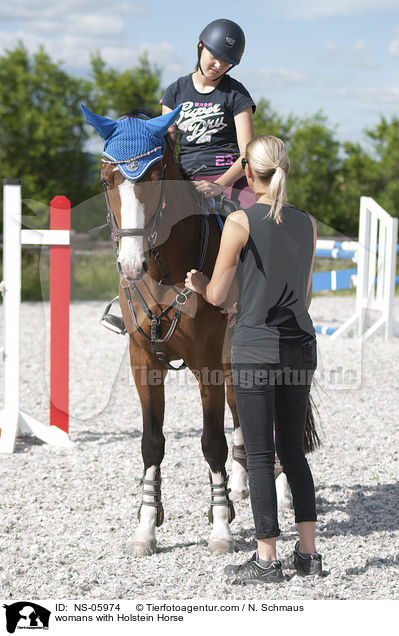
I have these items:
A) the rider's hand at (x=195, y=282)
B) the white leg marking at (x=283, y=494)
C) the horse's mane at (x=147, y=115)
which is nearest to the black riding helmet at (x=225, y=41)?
the horse's mane at (x=147, y=115)

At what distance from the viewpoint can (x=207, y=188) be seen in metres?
3.45

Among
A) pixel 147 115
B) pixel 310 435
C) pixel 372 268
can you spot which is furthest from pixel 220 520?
pixel 372 268

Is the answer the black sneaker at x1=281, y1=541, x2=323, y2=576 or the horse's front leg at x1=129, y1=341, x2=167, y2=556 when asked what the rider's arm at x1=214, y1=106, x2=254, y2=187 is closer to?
the horse's front leg at x1=129, y1=341, x2=167, y2=556

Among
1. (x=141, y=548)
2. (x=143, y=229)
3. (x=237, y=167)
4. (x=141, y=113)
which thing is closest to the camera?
(x=143, y=229)

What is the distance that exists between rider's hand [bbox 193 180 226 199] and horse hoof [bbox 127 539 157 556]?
A: 179 centimetres

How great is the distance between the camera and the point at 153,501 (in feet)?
11.8

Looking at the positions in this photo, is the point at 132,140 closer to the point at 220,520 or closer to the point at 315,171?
the point at 220,520

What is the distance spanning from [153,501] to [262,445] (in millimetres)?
964

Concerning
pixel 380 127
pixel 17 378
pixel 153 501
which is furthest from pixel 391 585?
pixel 380 127

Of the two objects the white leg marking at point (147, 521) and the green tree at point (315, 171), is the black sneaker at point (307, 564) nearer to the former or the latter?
the white leg marking at point (147, 521)

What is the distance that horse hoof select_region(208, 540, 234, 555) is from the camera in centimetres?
345

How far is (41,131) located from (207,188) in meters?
21.6
